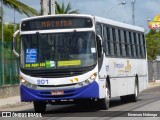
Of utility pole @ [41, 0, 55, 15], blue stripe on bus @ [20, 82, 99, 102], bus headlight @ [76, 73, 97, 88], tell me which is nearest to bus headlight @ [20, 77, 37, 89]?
blue stripe on bus @ [20, 82, 99, 102]

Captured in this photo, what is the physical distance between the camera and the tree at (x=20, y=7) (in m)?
31.7

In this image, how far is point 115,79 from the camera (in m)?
22.4

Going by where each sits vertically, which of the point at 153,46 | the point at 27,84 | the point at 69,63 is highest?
the point at 153,46

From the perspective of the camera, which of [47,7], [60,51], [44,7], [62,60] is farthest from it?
[47,7]

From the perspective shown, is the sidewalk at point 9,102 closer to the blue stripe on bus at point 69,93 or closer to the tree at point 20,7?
the tree at point 20,7

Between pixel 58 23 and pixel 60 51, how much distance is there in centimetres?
97

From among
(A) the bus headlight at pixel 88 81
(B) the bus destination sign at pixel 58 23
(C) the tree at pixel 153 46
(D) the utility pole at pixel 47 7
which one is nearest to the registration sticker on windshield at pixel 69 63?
(A) the bus headlight at pixel 88 81

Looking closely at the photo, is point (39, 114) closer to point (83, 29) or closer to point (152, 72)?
point (83, 29)

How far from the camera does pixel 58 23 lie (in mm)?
19906

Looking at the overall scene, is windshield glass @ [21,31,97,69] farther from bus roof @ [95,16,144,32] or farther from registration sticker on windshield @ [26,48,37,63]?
bus roof @ [95,16,144,32]

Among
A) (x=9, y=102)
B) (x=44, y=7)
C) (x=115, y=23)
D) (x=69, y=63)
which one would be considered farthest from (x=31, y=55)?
(x=44, y=7)

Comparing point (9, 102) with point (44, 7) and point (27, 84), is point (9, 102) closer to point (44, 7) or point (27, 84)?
point (44, 7)

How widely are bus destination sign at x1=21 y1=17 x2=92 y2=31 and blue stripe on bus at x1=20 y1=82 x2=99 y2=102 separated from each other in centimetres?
204

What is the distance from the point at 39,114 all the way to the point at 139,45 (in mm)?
8324
